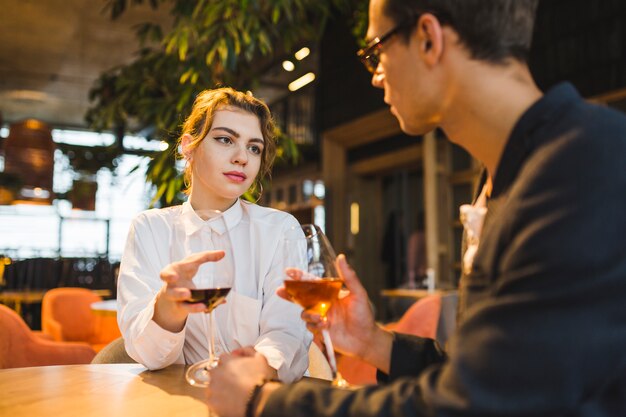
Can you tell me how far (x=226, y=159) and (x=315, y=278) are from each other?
2.57 feet

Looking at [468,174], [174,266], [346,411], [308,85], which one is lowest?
[346,411]

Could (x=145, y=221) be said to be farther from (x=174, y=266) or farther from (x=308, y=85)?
(x=308, y=85)

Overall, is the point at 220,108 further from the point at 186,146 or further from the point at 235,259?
the point at 235,259

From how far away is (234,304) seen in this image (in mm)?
1576

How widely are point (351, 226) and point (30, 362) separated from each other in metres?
6.33

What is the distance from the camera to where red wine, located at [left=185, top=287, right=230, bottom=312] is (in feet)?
3.41

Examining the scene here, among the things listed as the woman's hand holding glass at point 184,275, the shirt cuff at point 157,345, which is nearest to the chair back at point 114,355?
the shirt cuff at point 157,345

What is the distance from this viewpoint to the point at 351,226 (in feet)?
29.5

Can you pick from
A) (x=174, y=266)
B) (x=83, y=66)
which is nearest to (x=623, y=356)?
(x=174, y=266)

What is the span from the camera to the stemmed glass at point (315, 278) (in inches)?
39.3

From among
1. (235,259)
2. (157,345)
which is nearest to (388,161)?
(235,259)

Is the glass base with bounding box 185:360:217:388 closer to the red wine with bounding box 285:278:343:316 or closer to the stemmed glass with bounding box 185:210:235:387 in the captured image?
the stemmed glass with bounding box 185:210:235:387

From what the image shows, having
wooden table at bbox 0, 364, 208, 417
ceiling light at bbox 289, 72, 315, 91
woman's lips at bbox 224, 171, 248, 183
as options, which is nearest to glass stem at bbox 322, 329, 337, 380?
wooden table at bbox 0, 364, 208, 417

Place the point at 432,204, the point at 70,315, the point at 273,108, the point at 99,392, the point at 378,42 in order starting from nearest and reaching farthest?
the point at 378,42
the point at 99,392
the point at 70,315
the point at 432,204
the point at 273,108
